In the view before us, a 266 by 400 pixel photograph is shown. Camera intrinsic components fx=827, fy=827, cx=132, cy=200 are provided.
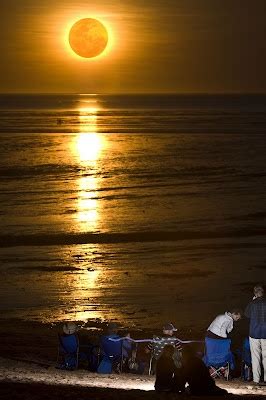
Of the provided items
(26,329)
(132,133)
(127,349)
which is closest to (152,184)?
(26,329)

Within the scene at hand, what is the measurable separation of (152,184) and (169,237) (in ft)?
46.7

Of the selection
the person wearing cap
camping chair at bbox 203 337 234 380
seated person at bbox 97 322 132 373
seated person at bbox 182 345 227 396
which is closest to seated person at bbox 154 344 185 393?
seated person at bbox 182 345 227 396

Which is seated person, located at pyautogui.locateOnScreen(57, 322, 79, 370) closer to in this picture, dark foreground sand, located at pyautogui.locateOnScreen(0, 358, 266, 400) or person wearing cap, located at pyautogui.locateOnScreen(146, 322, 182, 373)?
dark foreground sand, located at pyautogui.locateOnScreen(0, 358, 266, 400)

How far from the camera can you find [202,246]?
2391cm

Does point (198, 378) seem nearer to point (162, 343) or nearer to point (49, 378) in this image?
point (162, 343)

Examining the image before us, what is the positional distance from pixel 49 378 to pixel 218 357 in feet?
8.42

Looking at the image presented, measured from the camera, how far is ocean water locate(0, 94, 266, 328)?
18.4 meters

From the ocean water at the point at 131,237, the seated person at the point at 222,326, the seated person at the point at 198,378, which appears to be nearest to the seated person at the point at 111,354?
the seated person at the point at 222,326

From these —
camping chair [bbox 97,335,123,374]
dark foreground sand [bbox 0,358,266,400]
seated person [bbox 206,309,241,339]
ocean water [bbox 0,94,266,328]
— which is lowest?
dark foreground sand [bbox 0,358,266,400]

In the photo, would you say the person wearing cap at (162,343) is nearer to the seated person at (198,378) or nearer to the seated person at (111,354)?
the seated person at (111,354)

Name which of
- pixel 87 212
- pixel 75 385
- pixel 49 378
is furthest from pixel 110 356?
pixel 87 212

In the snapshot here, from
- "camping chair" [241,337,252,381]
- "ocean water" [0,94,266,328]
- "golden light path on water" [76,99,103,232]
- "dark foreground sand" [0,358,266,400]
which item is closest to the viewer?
"dark foreground sand" [0,358,266,400]

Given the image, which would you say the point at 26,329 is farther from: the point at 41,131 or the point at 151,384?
the point at 41,131

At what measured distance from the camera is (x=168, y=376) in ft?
36.0
